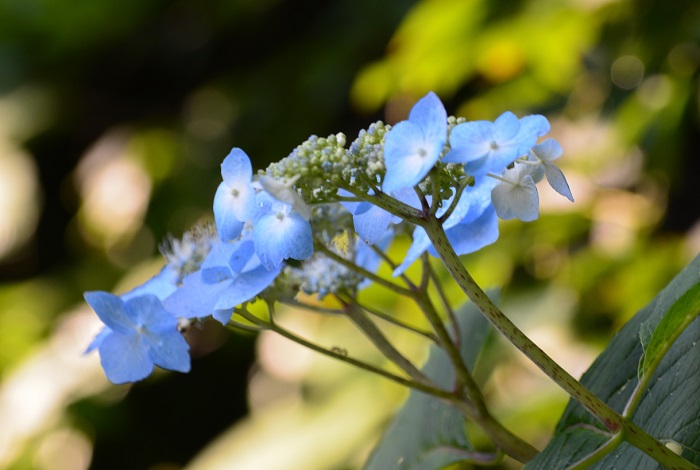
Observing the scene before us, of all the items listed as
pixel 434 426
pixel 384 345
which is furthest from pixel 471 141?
pixel 434 426

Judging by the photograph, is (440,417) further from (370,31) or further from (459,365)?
(370,31)

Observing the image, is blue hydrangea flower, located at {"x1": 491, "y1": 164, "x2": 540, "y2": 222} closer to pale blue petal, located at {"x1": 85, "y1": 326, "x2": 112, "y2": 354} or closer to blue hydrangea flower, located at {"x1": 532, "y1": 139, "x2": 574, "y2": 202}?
blue hydrangea flower, located at {"x1": 532, "y1": 139, "x2": 574, "y2": 202}

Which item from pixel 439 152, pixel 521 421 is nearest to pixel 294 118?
pixel 521 421

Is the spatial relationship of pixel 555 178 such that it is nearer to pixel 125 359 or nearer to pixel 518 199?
pixel 518 199

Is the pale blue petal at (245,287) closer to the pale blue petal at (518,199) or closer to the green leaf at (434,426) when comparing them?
the pale blue petal at (518,199)

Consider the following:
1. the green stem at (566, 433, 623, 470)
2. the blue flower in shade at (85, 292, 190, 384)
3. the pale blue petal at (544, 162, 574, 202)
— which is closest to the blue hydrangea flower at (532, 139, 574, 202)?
the pale blue petal at (544, 162, 574, 202)

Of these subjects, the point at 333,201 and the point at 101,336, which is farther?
the point at 101,336

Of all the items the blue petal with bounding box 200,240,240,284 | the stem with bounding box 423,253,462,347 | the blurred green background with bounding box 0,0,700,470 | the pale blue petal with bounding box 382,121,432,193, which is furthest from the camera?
the blurred green background with bounding box 0,0,700,470
